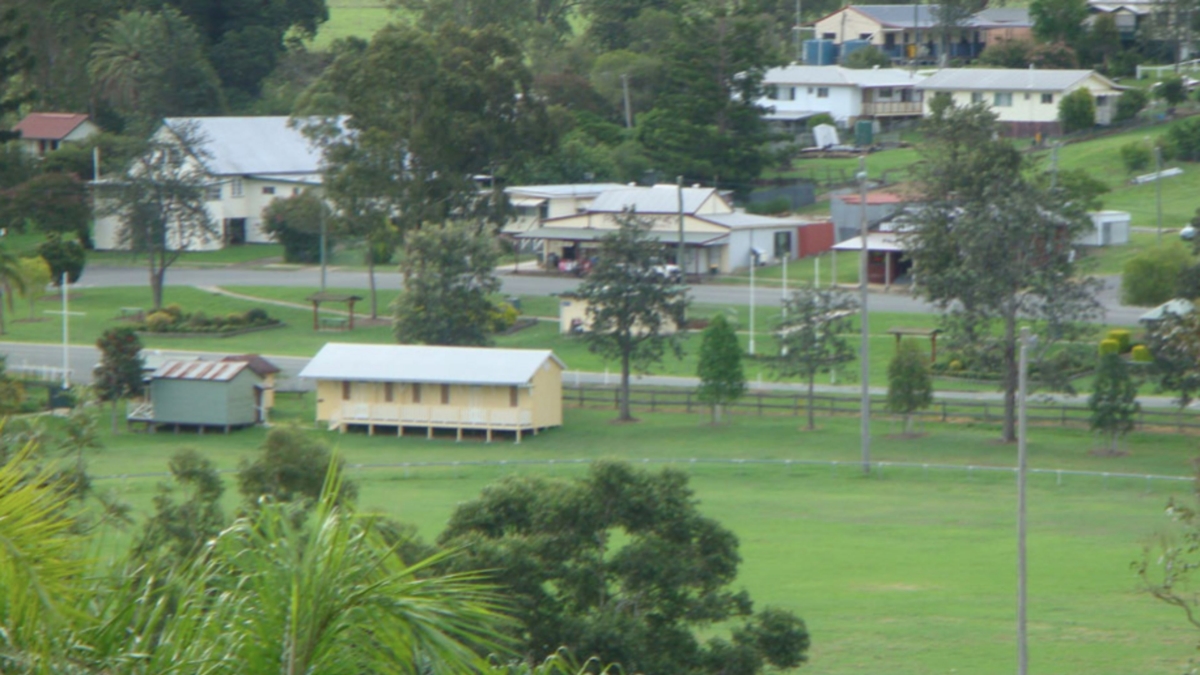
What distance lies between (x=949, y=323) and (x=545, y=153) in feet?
82.5

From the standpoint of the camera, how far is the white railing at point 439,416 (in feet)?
144

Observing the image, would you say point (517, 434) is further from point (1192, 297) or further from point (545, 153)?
point (545, 153)

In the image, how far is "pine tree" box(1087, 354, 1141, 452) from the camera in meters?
38.7

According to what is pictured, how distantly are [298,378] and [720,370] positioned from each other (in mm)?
13501

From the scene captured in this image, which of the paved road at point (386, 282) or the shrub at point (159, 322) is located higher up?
the paved road at point (386, 282)

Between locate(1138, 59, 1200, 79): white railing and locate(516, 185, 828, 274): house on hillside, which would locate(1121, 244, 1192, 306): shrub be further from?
locate(1138, 59, 1200, 79): white railing

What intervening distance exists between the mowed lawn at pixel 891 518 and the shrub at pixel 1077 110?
43435 mm

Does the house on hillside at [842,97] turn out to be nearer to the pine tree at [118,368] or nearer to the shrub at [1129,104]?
the shrub at [1129,104]

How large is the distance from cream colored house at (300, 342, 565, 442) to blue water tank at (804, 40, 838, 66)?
66325 mm

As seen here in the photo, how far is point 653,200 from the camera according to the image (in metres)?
68.7

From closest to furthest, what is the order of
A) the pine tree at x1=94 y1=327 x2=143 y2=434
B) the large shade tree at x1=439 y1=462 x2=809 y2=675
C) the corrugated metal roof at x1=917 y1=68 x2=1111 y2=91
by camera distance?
the large shade tree at x1=439 y1=462 x2=809 y2=675 → the pine tree at x1=94 y1=327 x2=143 y2=434 → the corrugated metal roof at x1=917 y1=68 x2=1111 y2=91

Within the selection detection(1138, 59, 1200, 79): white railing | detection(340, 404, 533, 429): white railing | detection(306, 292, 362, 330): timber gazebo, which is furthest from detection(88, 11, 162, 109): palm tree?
detection(1138, 59, 1200, 79): white railing

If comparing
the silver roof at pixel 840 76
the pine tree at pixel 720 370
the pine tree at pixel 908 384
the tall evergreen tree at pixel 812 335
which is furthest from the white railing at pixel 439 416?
the silver roof at pixel 840 76

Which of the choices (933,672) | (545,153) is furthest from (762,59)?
(933,672)
